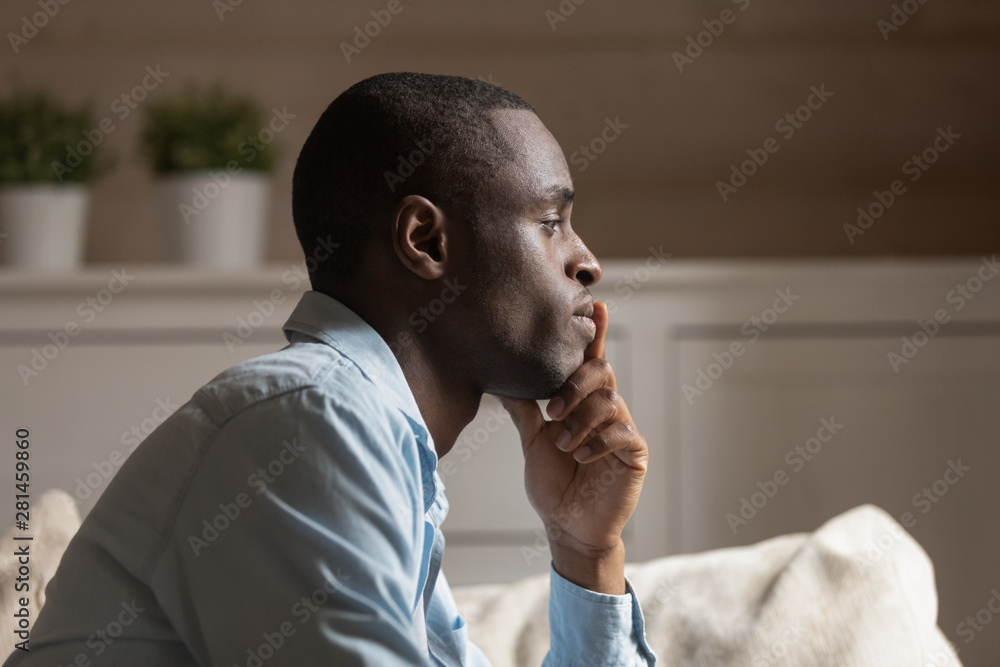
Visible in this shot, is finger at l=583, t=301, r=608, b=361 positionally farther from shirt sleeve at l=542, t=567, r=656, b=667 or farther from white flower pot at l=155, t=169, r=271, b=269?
white flower pot at l=155, t=169, r=271, b=269

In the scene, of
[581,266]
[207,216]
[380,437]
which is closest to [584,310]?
[581,266]

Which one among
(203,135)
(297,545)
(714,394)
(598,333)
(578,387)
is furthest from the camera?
(203,135)

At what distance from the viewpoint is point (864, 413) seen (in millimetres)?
1833

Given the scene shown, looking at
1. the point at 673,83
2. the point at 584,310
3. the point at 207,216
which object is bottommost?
the point at 207,216

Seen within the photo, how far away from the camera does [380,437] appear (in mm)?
601

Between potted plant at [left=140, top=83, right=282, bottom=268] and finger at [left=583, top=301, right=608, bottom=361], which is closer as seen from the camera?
finger at [left=583, top=301, right=608, bottom=361]

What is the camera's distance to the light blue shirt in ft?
1.77

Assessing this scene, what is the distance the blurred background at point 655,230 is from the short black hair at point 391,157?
1045 mm

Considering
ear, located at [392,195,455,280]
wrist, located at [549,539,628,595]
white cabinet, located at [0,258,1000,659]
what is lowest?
white cabinet, located at [0,258,1000,659]

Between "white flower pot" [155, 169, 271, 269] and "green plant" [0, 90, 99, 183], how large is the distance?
0.62 ft

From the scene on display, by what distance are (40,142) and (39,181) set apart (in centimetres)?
8

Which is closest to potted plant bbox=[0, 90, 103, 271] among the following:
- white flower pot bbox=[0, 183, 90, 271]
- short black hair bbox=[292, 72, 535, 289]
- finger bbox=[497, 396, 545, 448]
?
white flower pot bbox=[0, 183, 90, 271]

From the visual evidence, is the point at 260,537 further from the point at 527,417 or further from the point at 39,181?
the point at 39,181

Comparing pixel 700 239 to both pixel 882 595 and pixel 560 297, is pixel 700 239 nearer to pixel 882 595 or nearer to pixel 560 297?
pixel 882 595
